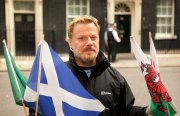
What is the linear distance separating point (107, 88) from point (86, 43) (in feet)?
1.22

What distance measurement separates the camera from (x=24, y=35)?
19.9 metres

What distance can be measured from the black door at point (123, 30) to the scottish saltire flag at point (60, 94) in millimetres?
18999

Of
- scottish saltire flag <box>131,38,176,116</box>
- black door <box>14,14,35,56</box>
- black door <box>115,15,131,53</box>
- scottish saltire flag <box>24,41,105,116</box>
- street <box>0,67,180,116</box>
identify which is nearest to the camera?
scottish saltire flag <box>131,38,176,116</box>

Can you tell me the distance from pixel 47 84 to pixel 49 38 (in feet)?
57.1

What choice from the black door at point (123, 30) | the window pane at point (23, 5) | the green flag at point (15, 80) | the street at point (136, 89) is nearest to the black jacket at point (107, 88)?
the green flag at point (15, 80)

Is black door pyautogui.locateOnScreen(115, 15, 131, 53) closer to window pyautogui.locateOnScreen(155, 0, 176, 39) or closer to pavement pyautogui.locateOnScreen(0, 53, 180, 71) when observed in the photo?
pavement pyautogui.locateOnScreen(0, 53, 180, 71)

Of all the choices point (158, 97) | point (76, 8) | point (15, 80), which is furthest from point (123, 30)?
point (158, 97)

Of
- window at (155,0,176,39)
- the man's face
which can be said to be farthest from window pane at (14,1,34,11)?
the man's face

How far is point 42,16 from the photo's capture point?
67.1 feet

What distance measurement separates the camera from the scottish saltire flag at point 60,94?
2896mm

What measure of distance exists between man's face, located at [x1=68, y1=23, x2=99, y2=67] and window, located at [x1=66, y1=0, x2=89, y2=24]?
1829 centimetres

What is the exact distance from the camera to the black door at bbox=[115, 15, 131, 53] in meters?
22.0

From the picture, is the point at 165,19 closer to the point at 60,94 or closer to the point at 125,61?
the point at 125,61

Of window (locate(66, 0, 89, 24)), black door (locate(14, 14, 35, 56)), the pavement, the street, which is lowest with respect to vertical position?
the street
